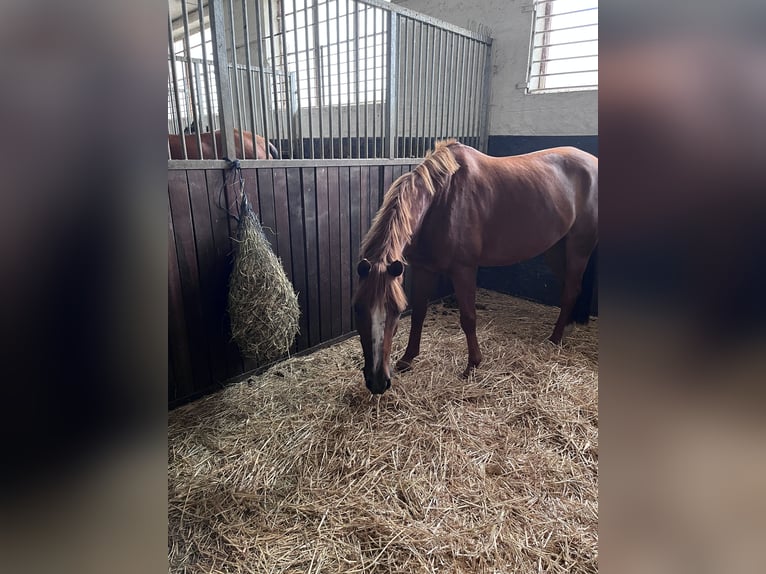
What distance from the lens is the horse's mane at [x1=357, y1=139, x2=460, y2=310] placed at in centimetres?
183

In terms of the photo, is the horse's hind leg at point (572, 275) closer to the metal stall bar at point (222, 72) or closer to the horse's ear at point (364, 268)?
the horse's ear at point (364, 268)

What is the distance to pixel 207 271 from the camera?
6.65 ft

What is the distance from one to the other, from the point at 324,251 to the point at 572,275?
5.22 ft

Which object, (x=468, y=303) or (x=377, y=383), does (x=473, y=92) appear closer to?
(x=468, y=303)

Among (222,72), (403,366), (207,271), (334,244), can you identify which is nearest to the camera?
(222,72)

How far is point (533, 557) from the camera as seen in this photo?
127 cm

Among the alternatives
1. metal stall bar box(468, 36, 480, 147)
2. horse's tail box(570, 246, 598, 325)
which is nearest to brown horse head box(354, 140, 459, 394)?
horse's tail box(570, 246, 598, 325)

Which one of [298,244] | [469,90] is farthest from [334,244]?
[469,90]

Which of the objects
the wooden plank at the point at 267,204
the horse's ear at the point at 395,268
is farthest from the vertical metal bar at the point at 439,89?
the horse's ear at the point at 395,268

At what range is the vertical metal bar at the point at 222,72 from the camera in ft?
6.07
